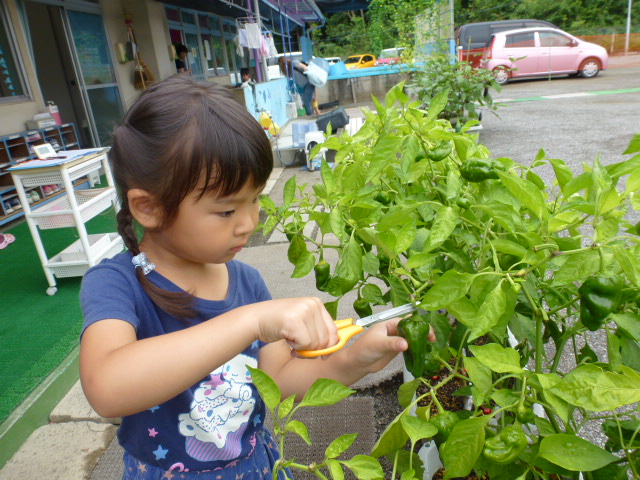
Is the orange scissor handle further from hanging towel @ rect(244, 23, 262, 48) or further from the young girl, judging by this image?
hanging towel @ rect(244, 23, 262, 48)

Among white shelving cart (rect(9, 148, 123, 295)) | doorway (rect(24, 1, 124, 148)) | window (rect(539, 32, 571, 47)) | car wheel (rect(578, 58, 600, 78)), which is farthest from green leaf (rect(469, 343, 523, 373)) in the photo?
car wheel (rect(578, 58, 600, 78))

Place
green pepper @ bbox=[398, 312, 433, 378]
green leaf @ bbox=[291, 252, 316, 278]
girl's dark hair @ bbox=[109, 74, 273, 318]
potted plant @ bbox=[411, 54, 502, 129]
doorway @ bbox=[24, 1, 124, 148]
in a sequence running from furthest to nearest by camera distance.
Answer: doorway @ bbox=[24, 1, 124, 148] → potted plant @ bbox=[411, 54, 502, 129] → green leaf @ bbox=[291, 252, 316, 278] → girl's dark hair @ bbox=[109, 74, 273, 318] → green pepper @ bbox=[398, 312, 433, 378]

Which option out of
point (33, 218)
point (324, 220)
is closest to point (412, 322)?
point (324, 220)

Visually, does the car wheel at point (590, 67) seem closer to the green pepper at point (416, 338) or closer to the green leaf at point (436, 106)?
the green leaf at point (436, 106)

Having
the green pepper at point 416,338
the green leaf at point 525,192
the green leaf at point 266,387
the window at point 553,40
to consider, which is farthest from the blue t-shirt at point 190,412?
the window at point 553,40

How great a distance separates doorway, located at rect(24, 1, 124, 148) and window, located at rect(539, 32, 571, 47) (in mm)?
13117

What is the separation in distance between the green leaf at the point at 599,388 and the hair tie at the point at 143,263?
85cm

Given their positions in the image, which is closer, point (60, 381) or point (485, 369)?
point (485, 369)

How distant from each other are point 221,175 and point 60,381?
2080mm

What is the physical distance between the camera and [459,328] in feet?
3.51

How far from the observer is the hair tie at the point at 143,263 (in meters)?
1.13

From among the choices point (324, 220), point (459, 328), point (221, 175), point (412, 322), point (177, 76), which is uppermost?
point (177, 76)

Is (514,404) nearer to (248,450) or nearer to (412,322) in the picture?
(412,322)

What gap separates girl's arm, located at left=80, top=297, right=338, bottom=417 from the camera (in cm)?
81
